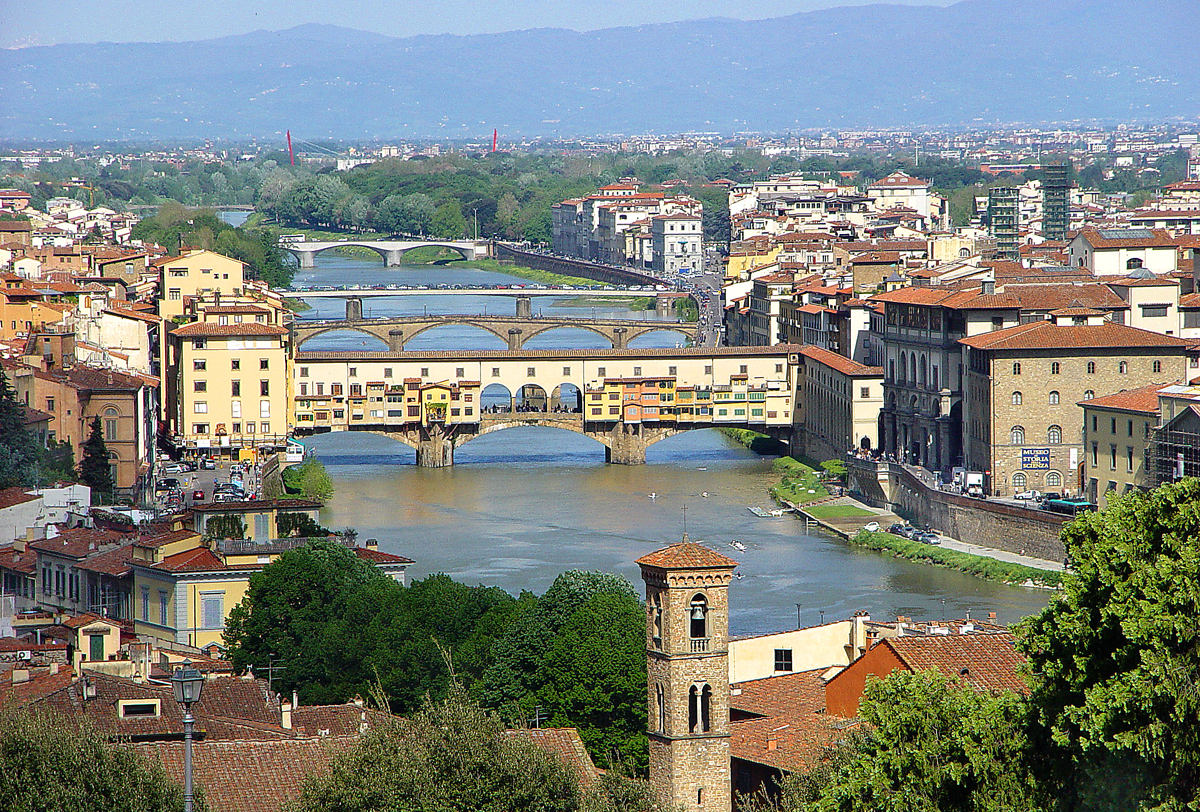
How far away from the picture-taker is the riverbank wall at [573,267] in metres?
55.2

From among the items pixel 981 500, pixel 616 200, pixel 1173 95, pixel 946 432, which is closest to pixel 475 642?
pixel 981 500

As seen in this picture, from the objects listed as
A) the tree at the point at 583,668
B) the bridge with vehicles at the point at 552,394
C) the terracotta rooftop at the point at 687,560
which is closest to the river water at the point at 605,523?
the bridge with vehicles at the point at 552,394

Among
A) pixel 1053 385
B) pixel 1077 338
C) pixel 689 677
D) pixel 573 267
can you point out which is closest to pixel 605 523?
pixel 1053 385

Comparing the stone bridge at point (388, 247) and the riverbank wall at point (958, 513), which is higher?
the stone bridge at point (388, 247)

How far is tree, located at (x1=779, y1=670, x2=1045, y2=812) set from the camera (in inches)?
291

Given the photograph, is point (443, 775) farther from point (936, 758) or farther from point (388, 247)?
point (388, 247)

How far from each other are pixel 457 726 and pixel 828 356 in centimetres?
2281

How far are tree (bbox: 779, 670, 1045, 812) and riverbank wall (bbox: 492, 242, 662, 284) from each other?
4423 centimetres

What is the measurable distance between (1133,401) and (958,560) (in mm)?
2628

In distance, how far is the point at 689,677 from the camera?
388 inches

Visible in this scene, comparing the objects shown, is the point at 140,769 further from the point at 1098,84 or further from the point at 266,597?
the point at 1098,84

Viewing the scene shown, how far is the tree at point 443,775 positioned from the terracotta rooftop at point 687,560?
5.94 ft

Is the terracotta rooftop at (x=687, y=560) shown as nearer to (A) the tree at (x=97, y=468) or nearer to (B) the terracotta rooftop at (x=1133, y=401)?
(B) the terracotta rooftop at (x=1133, y=401)

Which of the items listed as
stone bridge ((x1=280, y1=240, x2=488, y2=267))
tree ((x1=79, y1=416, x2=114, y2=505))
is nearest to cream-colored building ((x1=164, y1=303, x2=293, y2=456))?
tree ((x1=79, y1=416, x2=114, y2=505))
